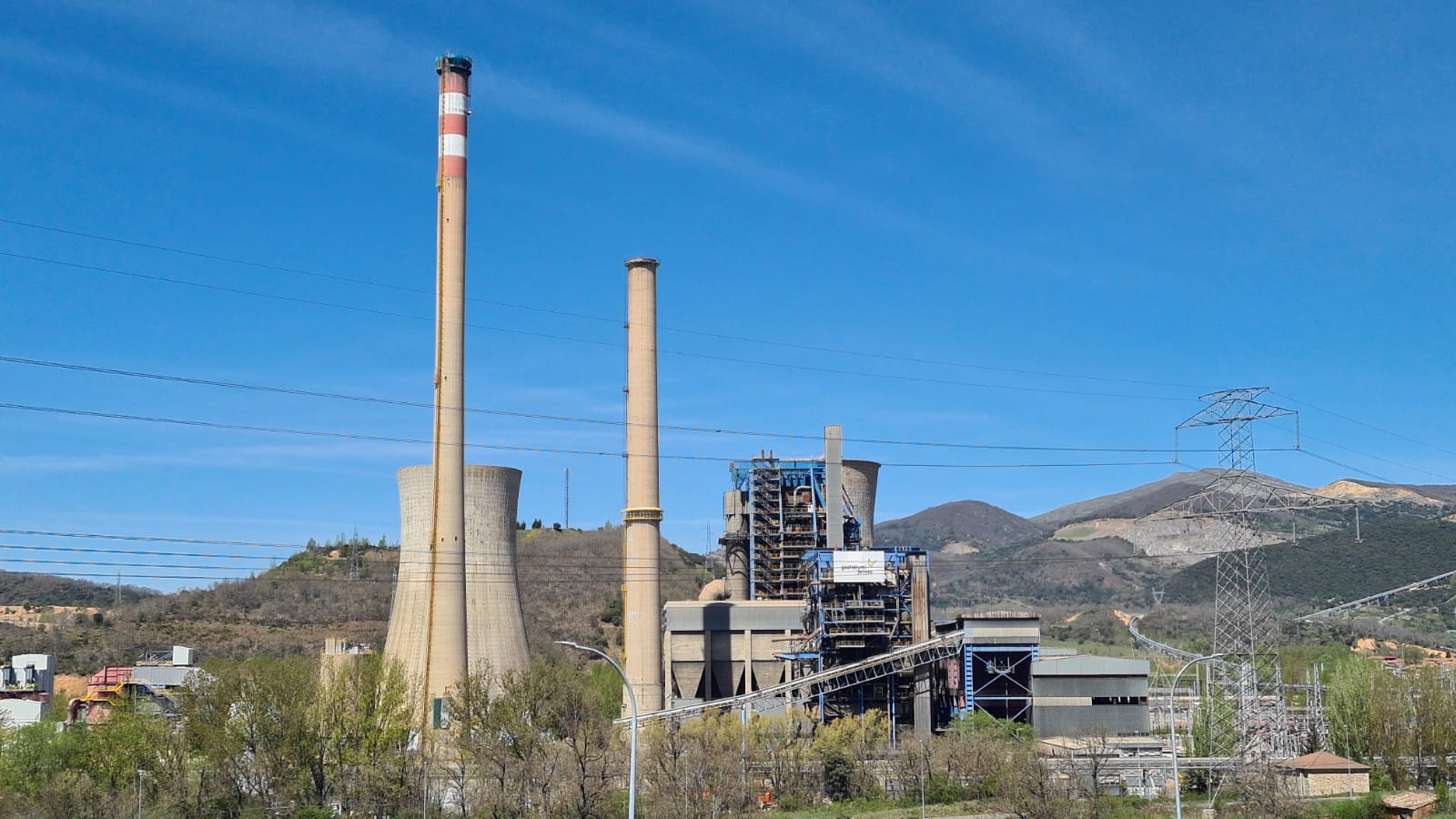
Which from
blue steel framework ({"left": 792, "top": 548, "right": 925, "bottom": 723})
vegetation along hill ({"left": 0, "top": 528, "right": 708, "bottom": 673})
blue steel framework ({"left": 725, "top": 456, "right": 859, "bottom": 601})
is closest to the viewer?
blue steel framework ({"left": 792, "top": 548, "right": 925, "bottom": 723})

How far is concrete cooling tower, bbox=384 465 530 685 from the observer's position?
51.5 metres

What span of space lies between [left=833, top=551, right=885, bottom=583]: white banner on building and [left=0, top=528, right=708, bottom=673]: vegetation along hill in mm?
43539

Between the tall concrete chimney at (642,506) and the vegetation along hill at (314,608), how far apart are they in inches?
1642

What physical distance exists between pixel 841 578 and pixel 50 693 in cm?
4378

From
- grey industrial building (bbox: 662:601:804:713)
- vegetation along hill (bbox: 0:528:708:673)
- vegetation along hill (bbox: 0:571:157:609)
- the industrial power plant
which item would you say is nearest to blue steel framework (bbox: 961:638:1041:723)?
the industrial power plant

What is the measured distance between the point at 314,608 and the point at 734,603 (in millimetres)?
56865

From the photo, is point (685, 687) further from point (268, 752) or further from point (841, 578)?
point (268, 752)

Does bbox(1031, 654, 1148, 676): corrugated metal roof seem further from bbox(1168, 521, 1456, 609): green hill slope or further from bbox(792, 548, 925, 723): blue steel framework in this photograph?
bbox(1168, 521, 1456, 609): green hill slope

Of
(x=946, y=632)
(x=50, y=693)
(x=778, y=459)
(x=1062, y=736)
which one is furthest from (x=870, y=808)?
(x=50, y=693)

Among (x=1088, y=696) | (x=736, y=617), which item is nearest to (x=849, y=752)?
(x=1088, y=696)

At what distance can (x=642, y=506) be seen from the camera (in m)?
60.5

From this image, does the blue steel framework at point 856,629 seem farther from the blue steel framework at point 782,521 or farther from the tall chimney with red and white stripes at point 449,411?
the tall chimney with red and white stripes at point 449,411

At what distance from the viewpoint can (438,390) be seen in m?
50.7

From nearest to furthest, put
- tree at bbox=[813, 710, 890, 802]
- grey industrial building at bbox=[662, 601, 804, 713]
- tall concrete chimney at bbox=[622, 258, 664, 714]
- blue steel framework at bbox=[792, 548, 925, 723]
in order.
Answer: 1. tree at bbox=[813, 710, 890, 802]
2. tall concrete chimney at bbox=[622, 258, 664, 714]
3. blue steel framework at bbox=[792, 548, 925, 723]
4. grey industrial building at bbox=[662, 601, 804, 713]
